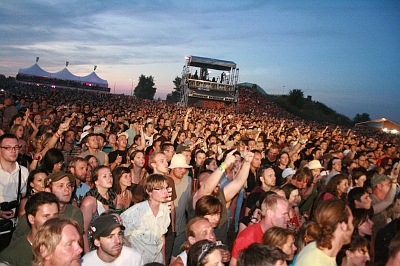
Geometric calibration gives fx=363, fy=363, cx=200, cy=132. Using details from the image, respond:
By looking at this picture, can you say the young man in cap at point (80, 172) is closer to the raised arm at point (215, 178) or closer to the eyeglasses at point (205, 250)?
the raised arm at point (215, 178)

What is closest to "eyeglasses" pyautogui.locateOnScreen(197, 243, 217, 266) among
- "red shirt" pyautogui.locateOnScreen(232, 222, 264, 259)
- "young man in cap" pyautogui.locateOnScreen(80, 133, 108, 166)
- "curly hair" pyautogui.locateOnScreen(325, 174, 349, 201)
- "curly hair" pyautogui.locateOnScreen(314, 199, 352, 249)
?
"red shirt" pyautogui.locateOnScreen(232, 222, 264, 259)

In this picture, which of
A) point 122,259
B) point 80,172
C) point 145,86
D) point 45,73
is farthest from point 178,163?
point 145,86

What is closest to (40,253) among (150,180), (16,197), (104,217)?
(104,217)

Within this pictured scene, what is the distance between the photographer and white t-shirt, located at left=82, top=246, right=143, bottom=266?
289 cm

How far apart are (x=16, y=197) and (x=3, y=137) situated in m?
0.73

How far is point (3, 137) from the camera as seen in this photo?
4324mm

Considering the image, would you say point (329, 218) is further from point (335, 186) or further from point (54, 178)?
point (54, 178)

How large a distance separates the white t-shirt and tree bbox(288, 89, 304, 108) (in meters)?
54.6

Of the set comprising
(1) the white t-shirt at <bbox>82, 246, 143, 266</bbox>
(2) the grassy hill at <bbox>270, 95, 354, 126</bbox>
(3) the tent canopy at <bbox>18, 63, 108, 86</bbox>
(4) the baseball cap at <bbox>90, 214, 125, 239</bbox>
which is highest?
(3) the tent canopy at <bbox>18, 63, 108, 86</bbox>

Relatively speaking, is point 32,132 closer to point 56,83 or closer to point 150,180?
point 150,180

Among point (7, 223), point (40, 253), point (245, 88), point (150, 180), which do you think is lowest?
point (7, 223)

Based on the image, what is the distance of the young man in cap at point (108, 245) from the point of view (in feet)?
9.31

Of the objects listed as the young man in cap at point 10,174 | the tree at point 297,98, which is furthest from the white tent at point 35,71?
the young man in cap at point 10,174

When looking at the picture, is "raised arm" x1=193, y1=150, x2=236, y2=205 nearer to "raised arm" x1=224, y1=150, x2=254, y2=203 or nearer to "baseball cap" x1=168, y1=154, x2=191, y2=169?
"raised arm" x1=224, y1=150, x2=254, y2=203
